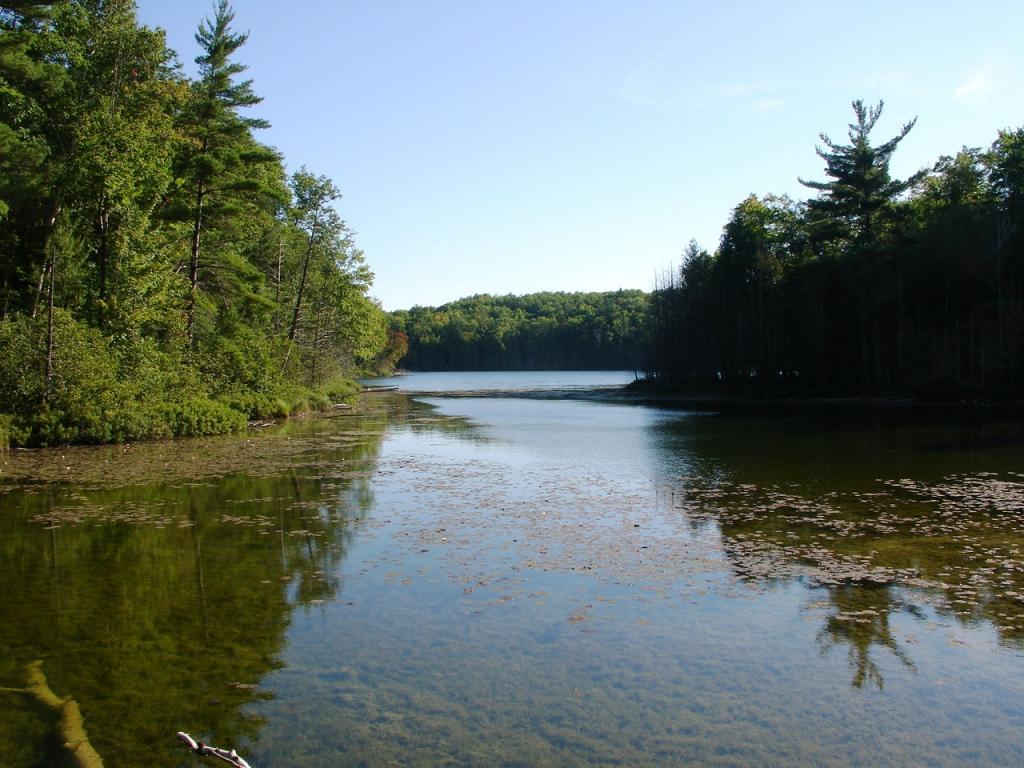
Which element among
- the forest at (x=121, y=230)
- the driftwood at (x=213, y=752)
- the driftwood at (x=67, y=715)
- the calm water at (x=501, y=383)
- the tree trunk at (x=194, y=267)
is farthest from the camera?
the calm water at (x=501, y=383)

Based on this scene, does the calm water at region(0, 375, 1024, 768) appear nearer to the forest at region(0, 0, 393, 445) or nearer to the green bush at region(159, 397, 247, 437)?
the forest at region(0, 0, 393, 445)

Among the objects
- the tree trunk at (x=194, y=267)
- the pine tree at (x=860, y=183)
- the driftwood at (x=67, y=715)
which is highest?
the pine tree at (x=860, y=183)

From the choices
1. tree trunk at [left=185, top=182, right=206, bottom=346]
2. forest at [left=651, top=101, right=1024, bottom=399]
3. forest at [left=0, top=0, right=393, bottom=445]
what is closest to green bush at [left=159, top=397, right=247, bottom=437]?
forest at [left=0, top=0, right=393, bottom=445]

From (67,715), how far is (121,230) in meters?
23.1

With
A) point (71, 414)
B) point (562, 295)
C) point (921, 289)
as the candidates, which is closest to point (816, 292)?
point (921, 289)

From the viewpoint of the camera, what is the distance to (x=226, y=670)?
611cm

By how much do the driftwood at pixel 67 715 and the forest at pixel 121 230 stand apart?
1743 centimetres

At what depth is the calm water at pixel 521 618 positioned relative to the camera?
508 cm

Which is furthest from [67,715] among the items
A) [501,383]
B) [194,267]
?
[501,383]

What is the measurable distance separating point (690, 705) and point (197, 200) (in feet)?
99.4

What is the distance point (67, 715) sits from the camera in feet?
17.3

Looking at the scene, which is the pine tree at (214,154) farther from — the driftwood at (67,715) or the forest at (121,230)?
the driftwood at (67,715)

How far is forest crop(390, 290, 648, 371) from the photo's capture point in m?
144

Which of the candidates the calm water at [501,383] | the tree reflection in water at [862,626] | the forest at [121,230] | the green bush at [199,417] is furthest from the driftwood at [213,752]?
the calm water at [501,383]
